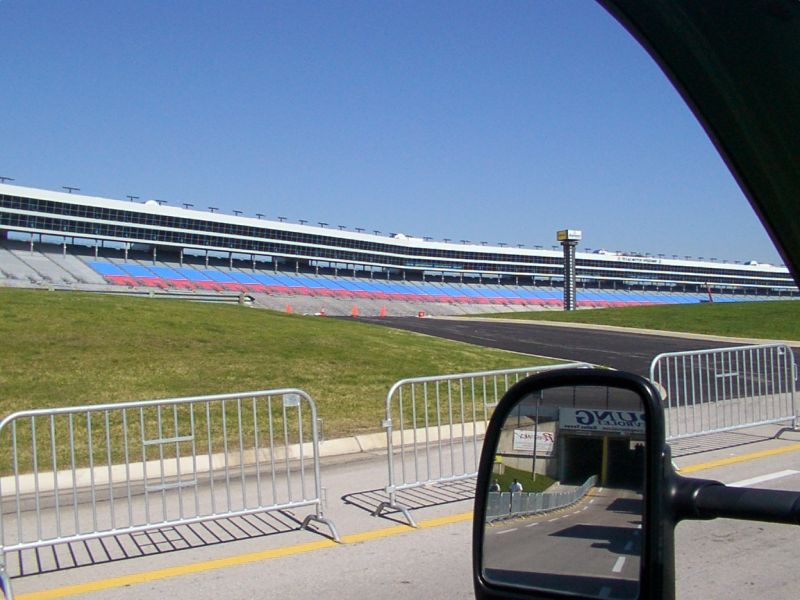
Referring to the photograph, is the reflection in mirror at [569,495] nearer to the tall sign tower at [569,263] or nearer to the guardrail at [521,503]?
the guardrail at [521,503]

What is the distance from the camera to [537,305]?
89.4 meters

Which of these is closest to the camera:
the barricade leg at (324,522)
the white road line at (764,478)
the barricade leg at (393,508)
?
the barricade leg at (324,522)

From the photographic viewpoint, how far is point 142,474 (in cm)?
867

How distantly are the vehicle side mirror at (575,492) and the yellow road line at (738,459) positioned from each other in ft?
24.9

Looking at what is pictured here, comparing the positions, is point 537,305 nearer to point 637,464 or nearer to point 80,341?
point 80,341

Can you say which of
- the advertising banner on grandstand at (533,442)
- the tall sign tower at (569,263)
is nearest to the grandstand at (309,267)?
the tall sign tower at (569,263)

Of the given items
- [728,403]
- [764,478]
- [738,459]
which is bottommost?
[738,459]

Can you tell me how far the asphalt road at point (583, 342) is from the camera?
72.3ft

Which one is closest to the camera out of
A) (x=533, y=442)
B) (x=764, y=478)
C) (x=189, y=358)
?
(x=533, y=442)

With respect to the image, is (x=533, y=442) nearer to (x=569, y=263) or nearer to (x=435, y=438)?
(x=435, y=438)

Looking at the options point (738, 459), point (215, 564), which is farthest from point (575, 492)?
point (738, 459)

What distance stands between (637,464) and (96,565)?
5521 mm

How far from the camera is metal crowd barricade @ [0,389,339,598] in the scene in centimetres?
670

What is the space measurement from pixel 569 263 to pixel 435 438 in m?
59.5
